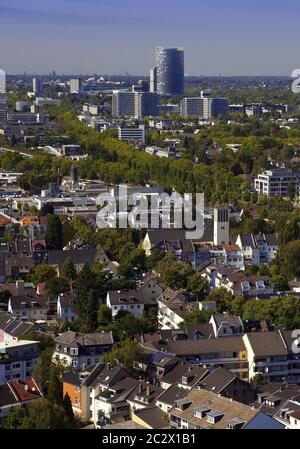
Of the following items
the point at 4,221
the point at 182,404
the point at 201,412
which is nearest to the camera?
the point at 201,412

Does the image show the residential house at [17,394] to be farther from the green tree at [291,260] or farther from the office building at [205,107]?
the office building at [205,107]

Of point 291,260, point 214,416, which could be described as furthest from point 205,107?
point 214,416

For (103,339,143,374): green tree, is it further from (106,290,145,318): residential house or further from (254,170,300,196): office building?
(254,170,300,196): office building

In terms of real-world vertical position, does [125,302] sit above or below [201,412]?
below

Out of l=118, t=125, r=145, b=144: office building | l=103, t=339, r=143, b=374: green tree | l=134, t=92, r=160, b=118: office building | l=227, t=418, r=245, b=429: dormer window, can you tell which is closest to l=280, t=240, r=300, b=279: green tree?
l=103, t=339, r=143, b=374: green tree

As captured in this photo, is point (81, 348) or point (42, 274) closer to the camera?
point (81, 348)

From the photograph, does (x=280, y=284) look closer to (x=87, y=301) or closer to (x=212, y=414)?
A: (x=87, y=301)

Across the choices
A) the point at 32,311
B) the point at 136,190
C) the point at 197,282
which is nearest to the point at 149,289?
the point at 197,282
